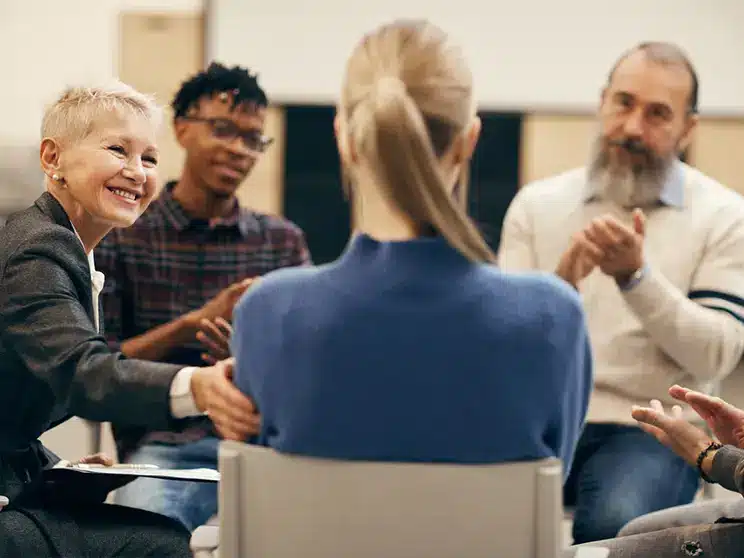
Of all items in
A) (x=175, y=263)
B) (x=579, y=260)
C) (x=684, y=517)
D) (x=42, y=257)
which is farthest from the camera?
(x=175, y=263)

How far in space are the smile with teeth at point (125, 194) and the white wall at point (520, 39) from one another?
12.3 feet

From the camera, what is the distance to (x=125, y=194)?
180 centimetres

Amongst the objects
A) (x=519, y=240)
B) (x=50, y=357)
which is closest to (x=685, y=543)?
(x=50, y=357)

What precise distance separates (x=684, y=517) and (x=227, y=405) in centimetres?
111

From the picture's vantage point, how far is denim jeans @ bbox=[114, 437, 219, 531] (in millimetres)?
2410

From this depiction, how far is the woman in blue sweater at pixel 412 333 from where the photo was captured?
1.23m

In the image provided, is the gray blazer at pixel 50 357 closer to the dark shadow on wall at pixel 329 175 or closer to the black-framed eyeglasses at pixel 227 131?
the black-framed eyeglasses at pixel 227 131

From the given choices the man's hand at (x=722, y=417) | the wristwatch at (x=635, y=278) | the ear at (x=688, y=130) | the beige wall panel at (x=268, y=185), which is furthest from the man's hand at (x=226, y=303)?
the beige wall panel at (x=268, y=185)

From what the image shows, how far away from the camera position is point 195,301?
2.79 meters

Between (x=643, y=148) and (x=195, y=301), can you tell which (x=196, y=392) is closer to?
(x=195, y=301)

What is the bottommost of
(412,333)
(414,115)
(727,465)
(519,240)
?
(727,465)

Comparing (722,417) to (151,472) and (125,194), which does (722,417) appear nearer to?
(151,472)

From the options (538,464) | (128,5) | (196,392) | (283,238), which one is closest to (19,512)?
(196,392)

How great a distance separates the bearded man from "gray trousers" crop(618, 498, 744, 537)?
311 mm
